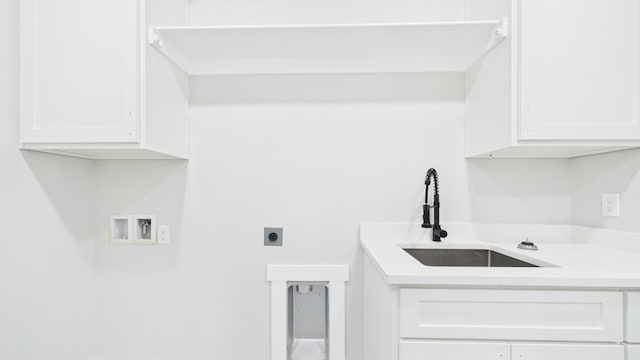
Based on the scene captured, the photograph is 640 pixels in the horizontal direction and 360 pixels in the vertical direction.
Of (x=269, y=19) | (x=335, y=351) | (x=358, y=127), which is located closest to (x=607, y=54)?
(x=358, y=127)

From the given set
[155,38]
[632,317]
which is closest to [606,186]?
[632,317]

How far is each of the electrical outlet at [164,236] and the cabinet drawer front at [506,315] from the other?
1.30m

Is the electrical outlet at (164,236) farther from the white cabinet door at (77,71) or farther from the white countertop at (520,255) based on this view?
the white countertop at (520,255)

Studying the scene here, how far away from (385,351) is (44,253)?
4.98ft

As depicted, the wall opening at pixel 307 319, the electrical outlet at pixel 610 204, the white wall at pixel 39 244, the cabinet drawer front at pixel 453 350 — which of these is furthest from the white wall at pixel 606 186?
the white wall at pixel 39 244

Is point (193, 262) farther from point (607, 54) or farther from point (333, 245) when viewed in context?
point (607, 54)

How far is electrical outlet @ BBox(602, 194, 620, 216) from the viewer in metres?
1.38

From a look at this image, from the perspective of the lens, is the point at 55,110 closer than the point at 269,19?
Yes

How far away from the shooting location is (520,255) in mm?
1354

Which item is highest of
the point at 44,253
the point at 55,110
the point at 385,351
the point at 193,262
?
the point at 55,110

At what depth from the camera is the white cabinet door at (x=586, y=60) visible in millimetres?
1217

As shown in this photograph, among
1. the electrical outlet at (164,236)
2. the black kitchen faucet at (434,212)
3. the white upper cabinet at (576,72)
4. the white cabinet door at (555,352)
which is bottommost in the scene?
the white cabinet door at (555,352)

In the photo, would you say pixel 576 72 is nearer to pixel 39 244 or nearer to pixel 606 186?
pixel 606 186

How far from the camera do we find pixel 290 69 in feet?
5.45
